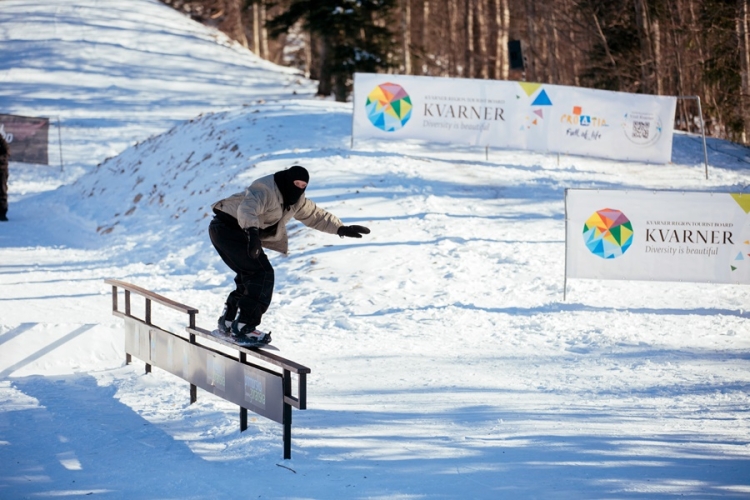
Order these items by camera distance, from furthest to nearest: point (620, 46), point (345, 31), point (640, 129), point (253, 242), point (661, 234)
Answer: point (620, 46) → point (345, 31) → point (640, 129) → point (661, 234) → point (253, 242)

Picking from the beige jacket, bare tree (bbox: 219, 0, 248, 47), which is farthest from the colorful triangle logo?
bare tree (bbox: 219, 0, 248, 47)

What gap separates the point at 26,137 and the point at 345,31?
10235 millimetres

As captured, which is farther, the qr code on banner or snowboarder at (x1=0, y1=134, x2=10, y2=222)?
snowboarder at (x1=0, y1=134, x2=10, y2=222)

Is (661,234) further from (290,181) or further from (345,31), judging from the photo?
(345,31)

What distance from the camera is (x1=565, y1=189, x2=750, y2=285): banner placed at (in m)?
10.1

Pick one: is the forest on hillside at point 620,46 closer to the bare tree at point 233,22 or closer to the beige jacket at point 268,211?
the beige jacket at point 268,211

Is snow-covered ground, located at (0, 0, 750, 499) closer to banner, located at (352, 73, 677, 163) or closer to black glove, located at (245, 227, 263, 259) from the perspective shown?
banner, located at (352, 73, 677, 163)

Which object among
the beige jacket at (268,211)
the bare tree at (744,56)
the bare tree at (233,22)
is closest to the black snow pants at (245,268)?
the beige jacket at (268,211)

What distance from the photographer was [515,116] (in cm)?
1616

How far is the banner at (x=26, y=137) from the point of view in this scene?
2218cm

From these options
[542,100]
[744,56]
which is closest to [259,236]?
[542,100]

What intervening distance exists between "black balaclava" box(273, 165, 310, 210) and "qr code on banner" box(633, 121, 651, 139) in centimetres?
1167

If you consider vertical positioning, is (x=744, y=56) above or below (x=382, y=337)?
above

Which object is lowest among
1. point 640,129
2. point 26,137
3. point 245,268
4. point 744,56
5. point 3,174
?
point 245,268
